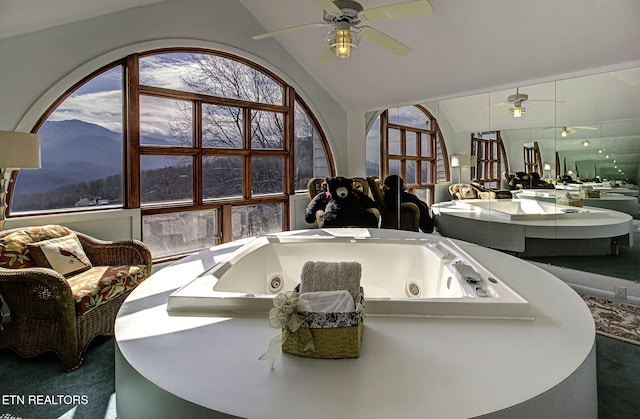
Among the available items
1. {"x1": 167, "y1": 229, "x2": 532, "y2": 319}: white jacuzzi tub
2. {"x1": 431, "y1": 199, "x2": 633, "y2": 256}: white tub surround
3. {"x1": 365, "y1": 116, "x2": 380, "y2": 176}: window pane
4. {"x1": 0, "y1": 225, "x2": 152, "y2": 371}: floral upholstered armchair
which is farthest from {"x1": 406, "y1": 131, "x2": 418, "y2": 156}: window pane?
{"x1": 0, "y1": 225, "x2": 152, "y2": 371}: floral upholstered armchair

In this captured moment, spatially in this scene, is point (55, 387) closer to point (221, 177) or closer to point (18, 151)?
point (18, 151)

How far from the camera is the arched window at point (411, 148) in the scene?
4875mm

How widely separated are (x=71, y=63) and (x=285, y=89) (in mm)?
2467

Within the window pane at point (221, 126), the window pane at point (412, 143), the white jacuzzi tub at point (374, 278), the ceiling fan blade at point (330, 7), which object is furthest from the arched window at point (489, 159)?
the window pane at point (221, 126)

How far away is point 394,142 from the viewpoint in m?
5.36

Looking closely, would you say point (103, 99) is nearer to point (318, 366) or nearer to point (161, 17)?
point (161, 17)

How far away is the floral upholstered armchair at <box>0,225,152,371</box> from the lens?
211 centimetres

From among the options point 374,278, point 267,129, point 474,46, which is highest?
point 474,46

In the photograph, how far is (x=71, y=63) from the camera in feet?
10.4

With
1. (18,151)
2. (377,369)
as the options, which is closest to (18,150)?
(18,151)

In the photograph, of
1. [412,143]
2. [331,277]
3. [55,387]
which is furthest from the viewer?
[412,143]

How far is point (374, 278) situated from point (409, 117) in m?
3.11

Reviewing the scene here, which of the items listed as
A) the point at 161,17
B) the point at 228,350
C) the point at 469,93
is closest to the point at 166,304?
the point at 228,350

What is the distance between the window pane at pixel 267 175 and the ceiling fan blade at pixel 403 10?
2.49 metres
